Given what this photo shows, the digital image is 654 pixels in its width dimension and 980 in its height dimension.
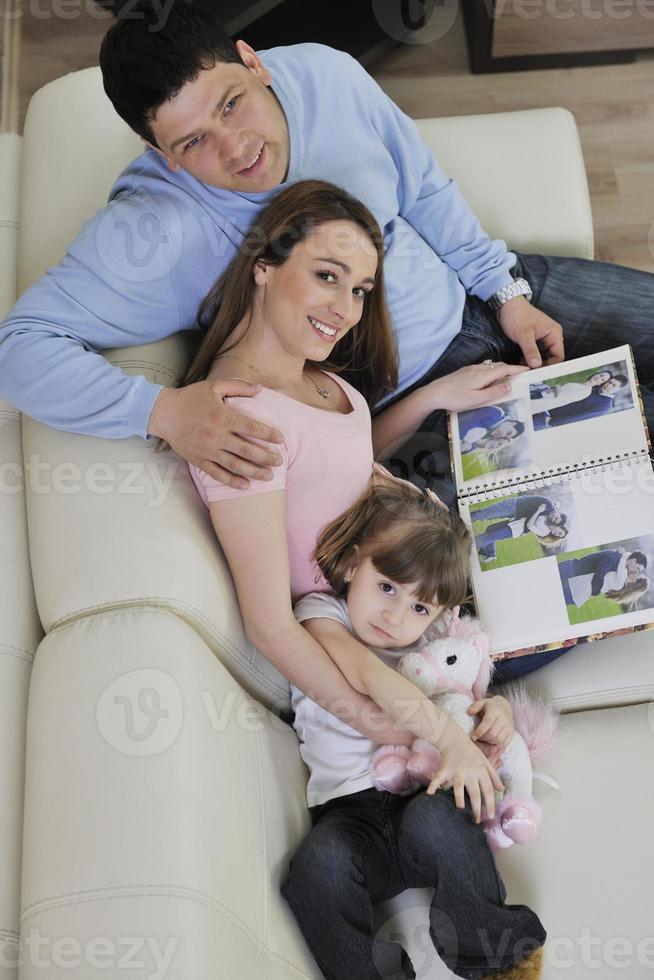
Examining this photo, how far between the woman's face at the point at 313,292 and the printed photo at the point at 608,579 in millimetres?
442

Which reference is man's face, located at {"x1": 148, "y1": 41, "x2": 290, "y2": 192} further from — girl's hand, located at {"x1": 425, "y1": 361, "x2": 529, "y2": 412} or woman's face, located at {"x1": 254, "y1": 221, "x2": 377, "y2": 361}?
girl's hand, located at {"x1": 425, "y1": 361, "x2": 529, "y2": 412}

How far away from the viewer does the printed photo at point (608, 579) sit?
1222mm

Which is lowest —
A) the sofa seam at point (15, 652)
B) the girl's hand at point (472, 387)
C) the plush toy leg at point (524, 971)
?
the plush toy leg at point (524, 971)

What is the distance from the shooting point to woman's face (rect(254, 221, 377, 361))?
1.26 m

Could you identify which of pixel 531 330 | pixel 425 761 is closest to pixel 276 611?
pixel 425 761

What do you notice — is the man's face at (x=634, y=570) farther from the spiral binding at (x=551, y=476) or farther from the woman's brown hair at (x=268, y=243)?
the woman's brown hair at (x=268, y=243)

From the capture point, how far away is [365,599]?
1243mm

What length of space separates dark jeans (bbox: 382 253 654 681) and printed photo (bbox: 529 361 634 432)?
0.14m

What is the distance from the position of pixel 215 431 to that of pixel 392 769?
0.46 meters

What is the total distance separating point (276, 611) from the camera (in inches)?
45.6

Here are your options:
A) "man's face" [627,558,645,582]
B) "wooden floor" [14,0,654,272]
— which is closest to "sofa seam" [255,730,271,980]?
"man's face" [627,558,645,582]

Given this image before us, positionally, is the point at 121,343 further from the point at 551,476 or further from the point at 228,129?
the point at 551,476

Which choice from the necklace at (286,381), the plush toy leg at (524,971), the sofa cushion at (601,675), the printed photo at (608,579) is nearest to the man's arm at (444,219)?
the necklace at (286,381)

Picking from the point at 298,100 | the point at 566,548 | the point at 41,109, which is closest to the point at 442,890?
the point at 566,548
